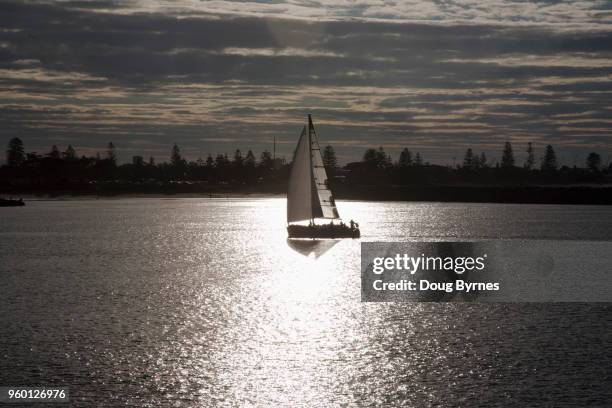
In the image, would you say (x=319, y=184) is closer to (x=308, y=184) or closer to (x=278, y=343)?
(x=308, y=184)

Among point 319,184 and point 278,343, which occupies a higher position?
point 319,184

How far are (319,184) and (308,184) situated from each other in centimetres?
338

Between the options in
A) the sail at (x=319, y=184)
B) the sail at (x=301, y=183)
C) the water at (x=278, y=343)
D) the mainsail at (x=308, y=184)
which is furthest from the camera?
the sail at (x=319, y=184)

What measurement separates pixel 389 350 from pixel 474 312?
1476 cm

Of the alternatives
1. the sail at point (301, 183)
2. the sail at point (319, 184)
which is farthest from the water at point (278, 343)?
the sail at point (319, 184)

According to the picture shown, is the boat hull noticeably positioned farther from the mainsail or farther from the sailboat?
the mainsail

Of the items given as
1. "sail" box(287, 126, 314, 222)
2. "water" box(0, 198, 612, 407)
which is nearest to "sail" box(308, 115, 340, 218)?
"sail" box(287, 126, 314, 222)

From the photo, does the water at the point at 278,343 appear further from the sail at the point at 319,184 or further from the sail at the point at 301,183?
the sail at the point at 319,184

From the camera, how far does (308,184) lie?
10369cm

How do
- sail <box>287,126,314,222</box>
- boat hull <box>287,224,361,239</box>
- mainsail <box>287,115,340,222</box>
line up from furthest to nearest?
1. boat hull <box>287,224,361,239</box>
2. mainsail <box>287,115,340,222</box>
3. sail <box>287,126,314,222</box>

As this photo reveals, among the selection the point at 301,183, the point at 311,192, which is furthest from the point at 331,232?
the point at 301,183

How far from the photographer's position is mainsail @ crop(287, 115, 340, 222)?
103 metres

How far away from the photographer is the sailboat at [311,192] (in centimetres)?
10281

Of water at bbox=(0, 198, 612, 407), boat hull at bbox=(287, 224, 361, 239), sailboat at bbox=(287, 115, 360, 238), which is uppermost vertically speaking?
sailboat at bbox=(287, 115, 360, 238)
